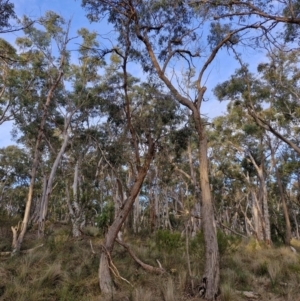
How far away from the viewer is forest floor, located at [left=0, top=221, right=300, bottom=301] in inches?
260

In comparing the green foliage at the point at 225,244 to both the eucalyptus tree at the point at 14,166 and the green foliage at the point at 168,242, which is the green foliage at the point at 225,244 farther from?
the eucalyptus tree at the point at 14,166

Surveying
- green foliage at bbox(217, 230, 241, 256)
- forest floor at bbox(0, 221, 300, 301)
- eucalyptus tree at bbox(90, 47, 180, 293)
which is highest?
eucalyptus tree at bbox(90, 47, 180, 293)

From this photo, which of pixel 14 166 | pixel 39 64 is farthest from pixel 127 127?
pixel 14 166

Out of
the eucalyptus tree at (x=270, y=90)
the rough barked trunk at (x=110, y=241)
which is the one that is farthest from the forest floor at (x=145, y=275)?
the eucalyptus tree at (x=270, y=90)

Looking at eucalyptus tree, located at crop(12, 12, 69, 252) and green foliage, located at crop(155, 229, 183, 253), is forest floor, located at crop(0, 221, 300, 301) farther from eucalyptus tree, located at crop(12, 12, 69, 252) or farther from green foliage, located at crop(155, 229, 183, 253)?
eucalyptus tree, located at crop(12, 12, 69, 252)

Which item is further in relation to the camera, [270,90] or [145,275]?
[270,90]

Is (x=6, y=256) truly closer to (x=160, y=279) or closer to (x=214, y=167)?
(x=160, y=279)

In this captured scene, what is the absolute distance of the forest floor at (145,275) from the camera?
6602mm

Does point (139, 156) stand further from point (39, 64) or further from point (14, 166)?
point (14, 166)

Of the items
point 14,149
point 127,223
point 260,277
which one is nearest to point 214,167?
point 127,223

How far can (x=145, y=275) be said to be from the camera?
8.02 m

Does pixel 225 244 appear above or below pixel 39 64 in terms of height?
below

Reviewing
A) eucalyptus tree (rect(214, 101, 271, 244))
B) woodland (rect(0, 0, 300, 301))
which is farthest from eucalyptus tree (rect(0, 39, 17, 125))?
eucalyptus tree (rect(214, 101, 271, 244))

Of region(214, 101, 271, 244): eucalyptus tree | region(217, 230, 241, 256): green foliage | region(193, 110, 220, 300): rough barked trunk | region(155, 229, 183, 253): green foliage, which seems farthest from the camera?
region(214, 101, 271, 244): eucalyptus tree
